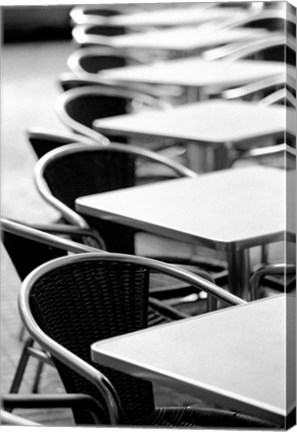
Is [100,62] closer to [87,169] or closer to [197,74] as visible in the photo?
[197,74]

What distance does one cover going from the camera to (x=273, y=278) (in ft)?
13.0

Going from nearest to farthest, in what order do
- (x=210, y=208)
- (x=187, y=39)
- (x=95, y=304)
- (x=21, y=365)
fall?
(x=95, y=304), (x=210, y=208), (x=21, y=365), (x=187, y=39)

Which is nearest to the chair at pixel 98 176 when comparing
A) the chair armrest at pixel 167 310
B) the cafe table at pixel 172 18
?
the chair armrest at pixel 167 310

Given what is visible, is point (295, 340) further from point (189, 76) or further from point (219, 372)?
point (189, 76)

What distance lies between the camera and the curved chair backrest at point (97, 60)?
7285mm

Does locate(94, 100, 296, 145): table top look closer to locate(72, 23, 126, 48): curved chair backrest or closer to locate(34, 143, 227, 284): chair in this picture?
locate(34, 143, 227, 284): chair

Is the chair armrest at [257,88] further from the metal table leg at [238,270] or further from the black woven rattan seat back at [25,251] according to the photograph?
the black woven rattan seat back at [25,251]

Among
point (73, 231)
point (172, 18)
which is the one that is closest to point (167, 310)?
point (73, 231)

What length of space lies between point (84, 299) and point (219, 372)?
0.69 m

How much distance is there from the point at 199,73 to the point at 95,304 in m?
4.25

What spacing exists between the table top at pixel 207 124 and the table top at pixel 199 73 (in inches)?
40.0

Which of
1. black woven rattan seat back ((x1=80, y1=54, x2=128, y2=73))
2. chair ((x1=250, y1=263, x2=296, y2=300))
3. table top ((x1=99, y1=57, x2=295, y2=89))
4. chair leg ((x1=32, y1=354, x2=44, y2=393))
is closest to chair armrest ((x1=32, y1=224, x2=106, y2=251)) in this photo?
chair ((x1=250, y1=263, x2=296, y2=300))

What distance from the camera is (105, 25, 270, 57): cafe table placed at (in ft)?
27.3

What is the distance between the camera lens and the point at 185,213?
3.52m
